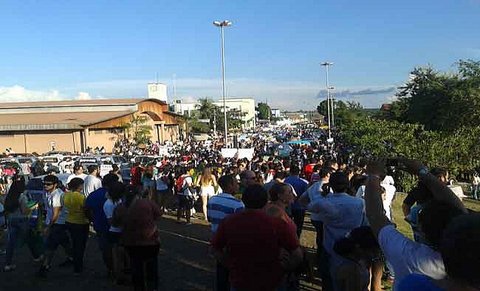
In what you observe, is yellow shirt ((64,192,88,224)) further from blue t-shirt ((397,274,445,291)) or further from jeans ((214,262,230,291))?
blue t-shirt ((397,274,445,291))

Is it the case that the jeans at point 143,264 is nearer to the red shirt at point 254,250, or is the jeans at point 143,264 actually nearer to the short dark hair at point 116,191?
the short dark hair at point 116,191

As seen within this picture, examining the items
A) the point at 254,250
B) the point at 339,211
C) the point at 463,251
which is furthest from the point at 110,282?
the point at 463,251

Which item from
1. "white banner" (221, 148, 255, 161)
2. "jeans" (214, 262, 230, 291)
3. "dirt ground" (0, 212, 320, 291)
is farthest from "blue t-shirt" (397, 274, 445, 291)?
"white banner" (221, 148, 255, 161)

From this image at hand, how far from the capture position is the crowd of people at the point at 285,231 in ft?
8.32

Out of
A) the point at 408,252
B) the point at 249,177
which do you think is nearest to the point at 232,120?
the point at 249,177

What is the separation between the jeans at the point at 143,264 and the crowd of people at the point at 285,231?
1 centimetres

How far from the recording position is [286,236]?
14.1ft

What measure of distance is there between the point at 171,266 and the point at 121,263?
4.33ft

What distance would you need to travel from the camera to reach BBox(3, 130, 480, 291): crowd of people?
2535mm

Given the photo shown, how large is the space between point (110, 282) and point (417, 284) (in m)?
6.75

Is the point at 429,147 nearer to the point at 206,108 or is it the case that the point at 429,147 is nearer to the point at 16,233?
the point at 16,233

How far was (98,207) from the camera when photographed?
26.6 feet

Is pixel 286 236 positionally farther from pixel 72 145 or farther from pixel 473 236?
pixel 72 145

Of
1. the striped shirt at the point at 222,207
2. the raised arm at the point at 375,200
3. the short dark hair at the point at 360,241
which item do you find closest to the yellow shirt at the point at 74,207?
the striped shirt at the point at 222,207
